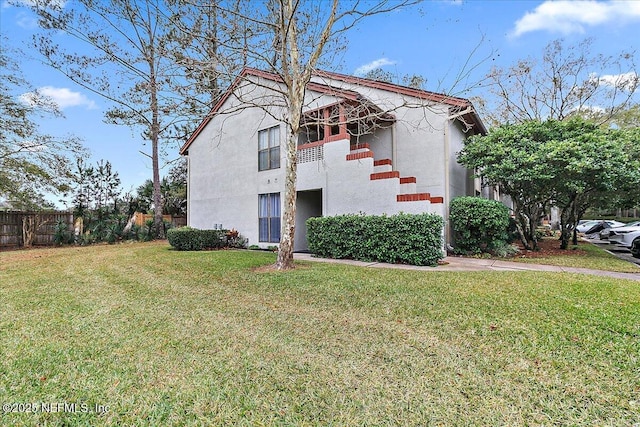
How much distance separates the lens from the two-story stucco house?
9.65 meters

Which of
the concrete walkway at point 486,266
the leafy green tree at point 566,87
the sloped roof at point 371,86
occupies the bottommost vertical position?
the concrete walkway at point 486,266

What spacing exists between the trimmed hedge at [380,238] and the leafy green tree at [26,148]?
1480 centimetres

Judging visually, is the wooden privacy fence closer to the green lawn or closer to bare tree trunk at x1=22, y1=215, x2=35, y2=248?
bare tree trunk at x1=22, y1=215, x2=35, y2=248

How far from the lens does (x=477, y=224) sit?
9.49 metres

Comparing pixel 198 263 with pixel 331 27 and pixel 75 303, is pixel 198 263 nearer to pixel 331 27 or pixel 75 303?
pixel 75 303

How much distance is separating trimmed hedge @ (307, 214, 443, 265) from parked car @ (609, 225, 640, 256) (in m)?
9.36

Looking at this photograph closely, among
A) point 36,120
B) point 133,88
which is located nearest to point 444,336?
point 133,88

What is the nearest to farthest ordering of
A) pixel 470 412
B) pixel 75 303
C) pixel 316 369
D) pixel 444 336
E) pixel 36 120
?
1. pixel 470 412
2. pixel 316 369
3. pixel 444 336
4. pixel 75 303
5. pixel 36 120

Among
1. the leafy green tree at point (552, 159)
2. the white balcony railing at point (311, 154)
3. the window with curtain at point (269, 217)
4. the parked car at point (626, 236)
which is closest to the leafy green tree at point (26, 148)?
the window with curtain at point (269, 217)

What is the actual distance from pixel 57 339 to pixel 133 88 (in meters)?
7.33

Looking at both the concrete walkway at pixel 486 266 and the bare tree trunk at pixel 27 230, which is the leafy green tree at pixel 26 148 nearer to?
the bare tree trunk at pixel 27 230

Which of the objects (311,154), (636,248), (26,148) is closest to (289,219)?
(311,154)

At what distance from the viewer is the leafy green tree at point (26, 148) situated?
13.8 m

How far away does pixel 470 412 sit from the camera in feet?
7.26
